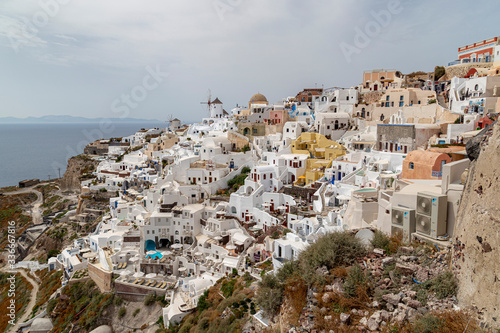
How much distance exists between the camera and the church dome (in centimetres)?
4855

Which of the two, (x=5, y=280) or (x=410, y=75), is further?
(x=410, y=75)

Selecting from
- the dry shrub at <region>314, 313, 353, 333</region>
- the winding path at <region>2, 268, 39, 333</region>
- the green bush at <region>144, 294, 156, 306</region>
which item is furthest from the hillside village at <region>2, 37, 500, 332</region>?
the winding path at <region>2, 268, 39, 333</region>

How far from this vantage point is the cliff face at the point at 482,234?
5660 mm

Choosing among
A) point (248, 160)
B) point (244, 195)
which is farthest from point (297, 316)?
point (248, 160)

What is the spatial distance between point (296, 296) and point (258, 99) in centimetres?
4222

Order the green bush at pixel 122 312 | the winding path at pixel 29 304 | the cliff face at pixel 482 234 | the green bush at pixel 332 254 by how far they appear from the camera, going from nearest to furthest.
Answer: the cliff face at pixel 482 234
the green bush at pixel 332 254
the green bush at pixel 122 312
the winding path at pixel 29 304

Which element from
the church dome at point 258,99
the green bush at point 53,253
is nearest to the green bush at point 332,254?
the green bush at point 53,253

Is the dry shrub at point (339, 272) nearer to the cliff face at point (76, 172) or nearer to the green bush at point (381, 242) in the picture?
the green bush at point (381, 242)

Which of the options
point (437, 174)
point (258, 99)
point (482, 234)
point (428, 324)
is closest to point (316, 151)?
point (437, 174)

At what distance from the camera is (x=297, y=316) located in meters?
8.32

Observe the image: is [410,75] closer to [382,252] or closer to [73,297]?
[382,252]

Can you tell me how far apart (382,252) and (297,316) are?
2842 mm

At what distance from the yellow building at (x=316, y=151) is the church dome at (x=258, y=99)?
19.4 metres

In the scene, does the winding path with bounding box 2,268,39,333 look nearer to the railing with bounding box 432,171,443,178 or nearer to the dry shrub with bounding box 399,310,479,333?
the dry shrub with bounding box 399,310,479,333
